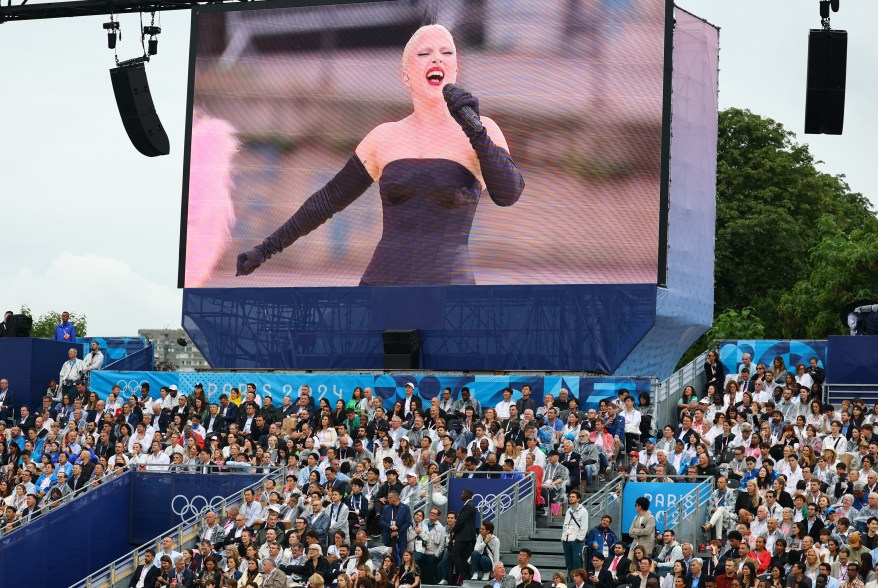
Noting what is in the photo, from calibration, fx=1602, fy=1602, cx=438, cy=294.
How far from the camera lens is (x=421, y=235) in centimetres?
2930

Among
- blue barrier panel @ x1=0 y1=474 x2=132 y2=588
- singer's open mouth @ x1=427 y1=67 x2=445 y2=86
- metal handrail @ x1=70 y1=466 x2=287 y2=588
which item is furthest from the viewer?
singer's open mouth @ x1=427 y1=67 x2=445 y2=86

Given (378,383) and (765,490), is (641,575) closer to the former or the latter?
(765,490)

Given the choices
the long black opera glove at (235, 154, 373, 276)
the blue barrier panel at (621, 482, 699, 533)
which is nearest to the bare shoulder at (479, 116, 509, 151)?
the long black opera glove at (235, 154, 373, 276)

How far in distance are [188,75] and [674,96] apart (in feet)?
31.9

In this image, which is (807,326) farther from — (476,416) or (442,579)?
(442,579)

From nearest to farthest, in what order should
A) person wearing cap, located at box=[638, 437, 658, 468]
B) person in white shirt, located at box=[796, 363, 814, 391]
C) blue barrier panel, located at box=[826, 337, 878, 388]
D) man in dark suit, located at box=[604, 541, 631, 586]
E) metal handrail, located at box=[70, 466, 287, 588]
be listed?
man in dark suit, located at box=[604, 541, 631, 586]
person wearing cap, located at box=[638, 437, 658, 468]
metal handrail, located at box=[70, 466, 287, 588]
person in white shirt, located at box=[796, 363, 814, 391]
blue barrier panel, located at box=[826, 337, 878, 388]

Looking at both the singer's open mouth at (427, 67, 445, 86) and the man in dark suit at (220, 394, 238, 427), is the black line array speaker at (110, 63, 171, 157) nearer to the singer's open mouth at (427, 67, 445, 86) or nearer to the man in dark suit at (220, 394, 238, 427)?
the singer's open mouth at (427, 67, 445, 86)

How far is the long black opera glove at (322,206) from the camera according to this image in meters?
29.9

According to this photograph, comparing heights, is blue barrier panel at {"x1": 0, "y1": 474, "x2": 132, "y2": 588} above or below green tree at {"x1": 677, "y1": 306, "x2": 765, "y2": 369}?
below

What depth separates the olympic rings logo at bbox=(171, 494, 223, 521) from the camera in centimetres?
2545

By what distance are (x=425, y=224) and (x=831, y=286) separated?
14.8 meters

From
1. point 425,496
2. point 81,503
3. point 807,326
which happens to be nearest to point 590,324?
point 425,496

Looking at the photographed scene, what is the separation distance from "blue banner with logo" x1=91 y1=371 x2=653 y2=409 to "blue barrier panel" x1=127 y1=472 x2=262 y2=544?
344cm

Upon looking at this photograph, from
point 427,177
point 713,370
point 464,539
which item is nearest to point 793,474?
point 464,539
